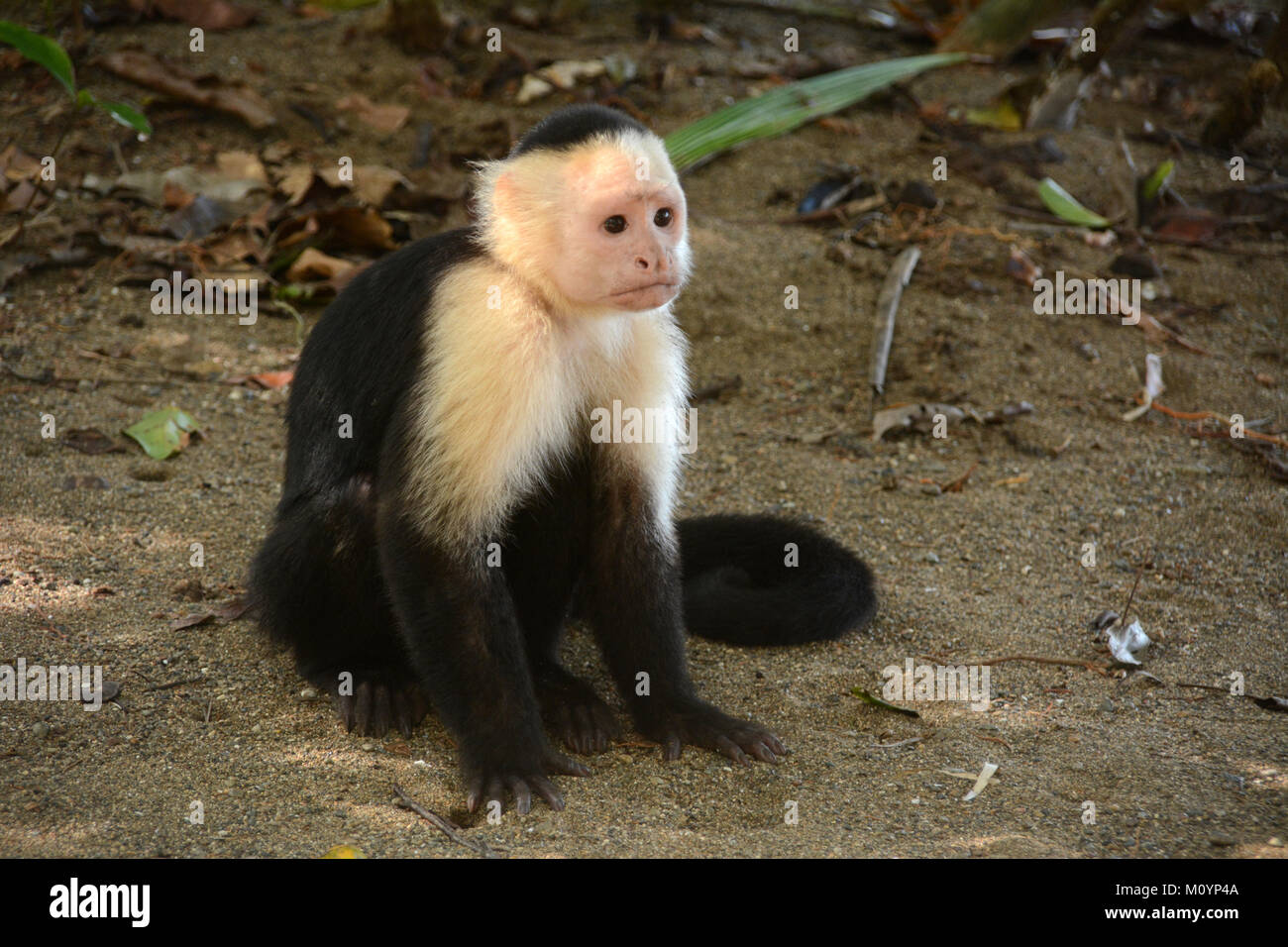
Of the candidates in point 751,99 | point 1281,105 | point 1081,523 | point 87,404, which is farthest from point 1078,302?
point 87,404

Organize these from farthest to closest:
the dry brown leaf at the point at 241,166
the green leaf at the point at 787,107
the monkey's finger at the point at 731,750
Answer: the green leaf at the point at 787,107, the dry brown leaf at the point at 241,166, the monkey's finger at the point at 731,750

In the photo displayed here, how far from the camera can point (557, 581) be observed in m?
3.42

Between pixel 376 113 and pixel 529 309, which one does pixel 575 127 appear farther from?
pixel 376 113

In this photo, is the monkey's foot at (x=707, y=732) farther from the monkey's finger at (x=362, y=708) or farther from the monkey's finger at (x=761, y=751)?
the monkey's finger at (x=362, y=708)

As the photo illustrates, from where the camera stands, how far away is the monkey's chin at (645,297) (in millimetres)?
2996

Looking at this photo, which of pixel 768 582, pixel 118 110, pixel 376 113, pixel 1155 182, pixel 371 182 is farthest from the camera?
pixel 376 113

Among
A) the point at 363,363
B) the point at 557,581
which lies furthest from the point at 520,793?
the point at 363,363

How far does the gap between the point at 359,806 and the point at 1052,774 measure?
1.72 metres

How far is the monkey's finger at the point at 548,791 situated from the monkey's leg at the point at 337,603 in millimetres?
495

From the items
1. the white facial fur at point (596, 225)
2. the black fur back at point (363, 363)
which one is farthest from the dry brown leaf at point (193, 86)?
the white facial fur at point (596, 225)

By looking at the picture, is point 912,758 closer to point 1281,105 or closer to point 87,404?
point 87,404

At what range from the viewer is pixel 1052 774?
310 centimetres

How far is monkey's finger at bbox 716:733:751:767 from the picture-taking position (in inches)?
125

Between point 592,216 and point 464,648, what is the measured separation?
1.11 meters
